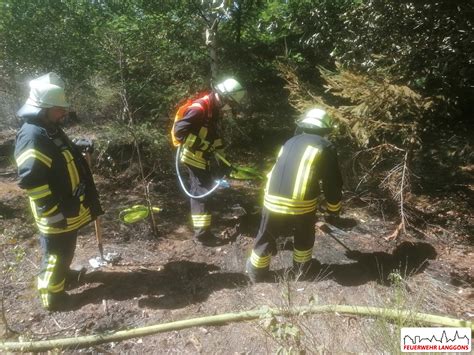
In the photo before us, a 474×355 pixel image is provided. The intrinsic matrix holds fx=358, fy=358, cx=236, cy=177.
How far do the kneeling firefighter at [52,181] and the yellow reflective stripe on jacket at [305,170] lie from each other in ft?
6.66

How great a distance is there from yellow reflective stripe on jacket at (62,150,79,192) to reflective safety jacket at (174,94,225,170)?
1367 millimetres

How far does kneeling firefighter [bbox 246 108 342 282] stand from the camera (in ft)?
11.3

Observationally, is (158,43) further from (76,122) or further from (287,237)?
(287,237)

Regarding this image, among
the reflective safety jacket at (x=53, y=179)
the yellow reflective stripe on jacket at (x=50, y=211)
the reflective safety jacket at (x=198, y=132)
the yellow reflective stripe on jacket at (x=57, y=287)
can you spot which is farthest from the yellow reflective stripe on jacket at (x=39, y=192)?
the reflective safety jacket at (x=198, y=132)

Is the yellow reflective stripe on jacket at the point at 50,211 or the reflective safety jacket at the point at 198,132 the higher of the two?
the reflective safety jacket at the point at 198,132

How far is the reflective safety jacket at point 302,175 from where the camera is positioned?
135 inches

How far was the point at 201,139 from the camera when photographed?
4.49m

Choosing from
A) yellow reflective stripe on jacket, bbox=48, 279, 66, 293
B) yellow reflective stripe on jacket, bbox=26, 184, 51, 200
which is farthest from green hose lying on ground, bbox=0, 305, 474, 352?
yellow reflective stripe on jacket, bbox=26, 184, 51, 200

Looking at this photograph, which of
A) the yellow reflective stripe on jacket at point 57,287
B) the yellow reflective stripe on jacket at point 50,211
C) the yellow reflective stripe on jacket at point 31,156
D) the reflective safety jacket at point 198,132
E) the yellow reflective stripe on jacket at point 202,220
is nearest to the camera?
the yellow reflective stripe on jacket at point 31,156

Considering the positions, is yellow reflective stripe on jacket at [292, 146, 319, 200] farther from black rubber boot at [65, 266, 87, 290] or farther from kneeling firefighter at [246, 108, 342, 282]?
black rubber boot at [65, 266, 87, 290]

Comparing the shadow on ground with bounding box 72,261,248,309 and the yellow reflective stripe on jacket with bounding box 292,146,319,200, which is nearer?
the yellow reflective stripe on jacket with bounding box 292,146,319,200

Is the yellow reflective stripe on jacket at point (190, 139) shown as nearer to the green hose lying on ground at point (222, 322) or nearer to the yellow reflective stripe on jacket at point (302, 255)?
the yellow reflective stripe on jacket at point (302, 255)

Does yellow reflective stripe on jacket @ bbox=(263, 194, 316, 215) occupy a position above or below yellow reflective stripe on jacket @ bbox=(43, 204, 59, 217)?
below

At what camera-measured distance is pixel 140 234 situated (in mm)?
4879
